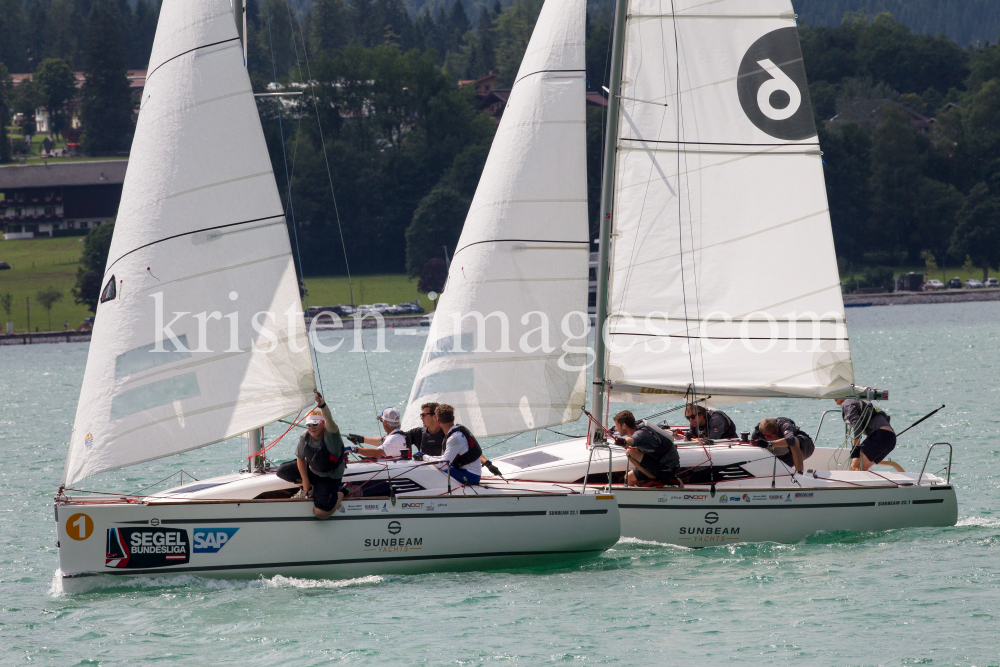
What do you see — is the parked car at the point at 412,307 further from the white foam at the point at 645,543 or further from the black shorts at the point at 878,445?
the white foam at the point at 645,543

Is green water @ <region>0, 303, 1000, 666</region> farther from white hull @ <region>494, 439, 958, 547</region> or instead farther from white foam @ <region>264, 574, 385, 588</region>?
white hull @ <region>494, 439, 958, 547</region>

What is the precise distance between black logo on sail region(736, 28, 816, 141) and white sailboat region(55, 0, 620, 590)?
5.92 m

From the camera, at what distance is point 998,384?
123 feet

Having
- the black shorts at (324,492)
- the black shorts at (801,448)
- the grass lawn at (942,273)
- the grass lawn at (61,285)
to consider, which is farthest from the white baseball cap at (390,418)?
the grass lawn at (942,273)

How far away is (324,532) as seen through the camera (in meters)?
12.3

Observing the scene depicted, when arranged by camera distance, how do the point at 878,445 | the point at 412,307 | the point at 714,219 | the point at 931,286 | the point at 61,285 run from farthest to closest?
the point at 61,285 < the point at 931,286 < the point at 412,307 < the point at 714,219 < the point at 878,445

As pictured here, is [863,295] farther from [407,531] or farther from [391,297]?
[407,531]

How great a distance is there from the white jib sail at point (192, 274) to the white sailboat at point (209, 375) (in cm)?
1

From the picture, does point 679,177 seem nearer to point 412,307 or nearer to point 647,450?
point 647,450

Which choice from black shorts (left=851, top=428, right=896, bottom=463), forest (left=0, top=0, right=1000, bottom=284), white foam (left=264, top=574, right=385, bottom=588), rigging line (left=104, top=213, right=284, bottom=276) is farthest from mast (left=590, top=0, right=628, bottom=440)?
forest (left=0, top=0, right=1000, bottom=284)

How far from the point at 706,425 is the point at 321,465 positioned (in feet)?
17.4

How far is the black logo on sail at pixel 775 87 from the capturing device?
49.7 feet

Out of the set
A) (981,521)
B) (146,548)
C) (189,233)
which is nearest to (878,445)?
(981,521)

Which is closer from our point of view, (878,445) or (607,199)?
(878,445)
